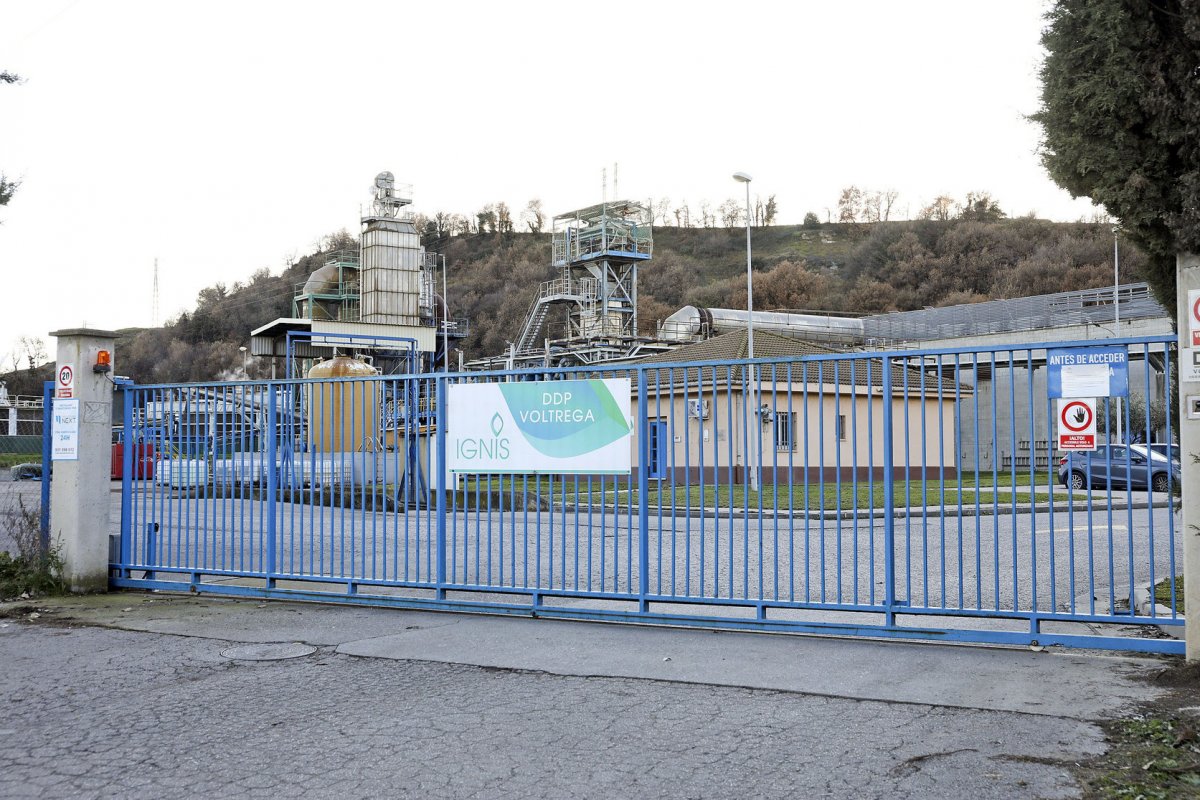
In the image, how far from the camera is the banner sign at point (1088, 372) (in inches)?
265

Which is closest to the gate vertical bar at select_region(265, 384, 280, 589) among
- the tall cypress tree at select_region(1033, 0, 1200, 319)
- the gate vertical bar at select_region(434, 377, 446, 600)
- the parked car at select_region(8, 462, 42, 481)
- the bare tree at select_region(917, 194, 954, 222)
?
the gate vertical bar at select_region(434, 377, 446, 600)

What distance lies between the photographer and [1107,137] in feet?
21.4

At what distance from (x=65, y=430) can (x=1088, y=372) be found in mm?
9898

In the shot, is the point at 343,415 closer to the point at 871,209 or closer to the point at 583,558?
the point at 583,558

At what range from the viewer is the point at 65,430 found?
10734 mm

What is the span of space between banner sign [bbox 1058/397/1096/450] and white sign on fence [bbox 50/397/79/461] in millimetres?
9495

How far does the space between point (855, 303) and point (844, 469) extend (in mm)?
90428

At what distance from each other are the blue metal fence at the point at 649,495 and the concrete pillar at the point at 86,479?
0.25m

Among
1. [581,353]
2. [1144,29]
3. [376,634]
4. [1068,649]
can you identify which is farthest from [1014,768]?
[581,353]

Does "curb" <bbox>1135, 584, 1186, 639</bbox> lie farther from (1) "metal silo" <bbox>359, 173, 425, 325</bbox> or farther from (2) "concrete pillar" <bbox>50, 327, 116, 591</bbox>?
(1) "metal silo" <bbox>359, 173, 425, 325</bbox>

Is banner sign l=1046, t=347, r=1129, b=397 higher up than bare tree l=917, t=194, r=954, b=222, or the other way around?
bare tree l=917, t=194, r=954, b=222

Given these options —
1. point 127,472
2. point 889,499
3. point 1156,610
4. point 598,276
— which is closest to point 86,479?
point 127,472

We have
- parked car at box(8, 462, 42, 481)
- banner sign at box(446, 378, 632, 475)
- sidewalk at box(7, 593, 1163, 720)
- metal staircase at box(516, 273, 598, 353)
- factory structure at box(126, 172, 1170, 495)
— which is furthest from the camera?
metal staircase at box(516, 273, 598, 353)

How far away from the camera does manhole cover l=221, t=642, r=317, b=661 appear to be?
24.1 feet
